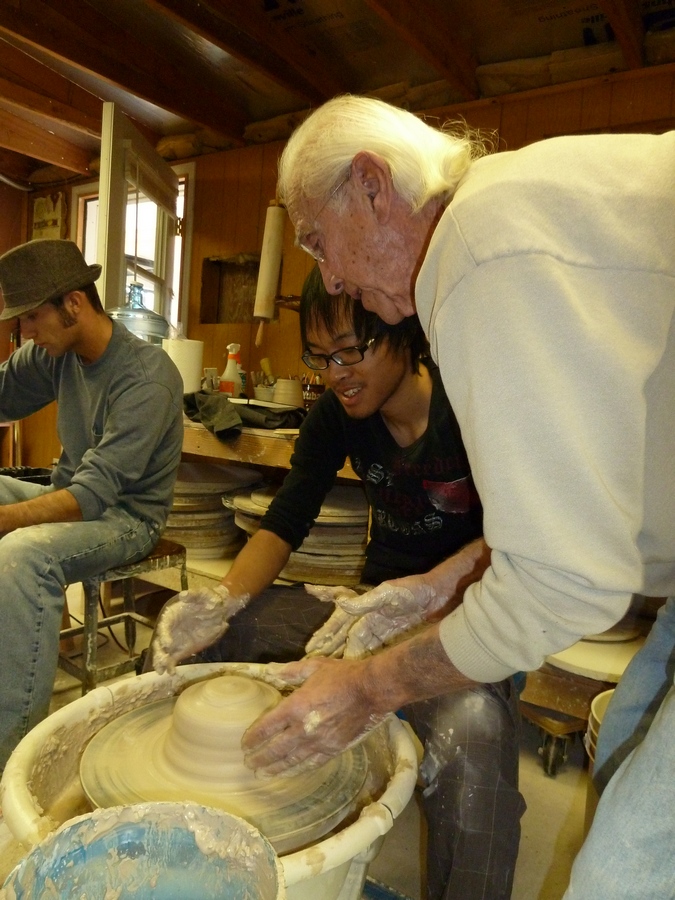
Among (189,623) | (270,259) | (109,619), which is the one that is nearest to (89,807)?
(189,623)

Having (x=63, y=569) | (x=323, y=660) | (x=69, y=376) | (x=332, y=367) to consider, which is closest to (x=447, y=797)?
→ (x=323, y=660)

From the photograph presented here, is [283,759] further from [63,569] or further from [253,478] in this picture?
[253,478]

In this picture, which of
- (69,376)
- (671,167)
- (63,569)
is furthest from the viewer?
(69,376)

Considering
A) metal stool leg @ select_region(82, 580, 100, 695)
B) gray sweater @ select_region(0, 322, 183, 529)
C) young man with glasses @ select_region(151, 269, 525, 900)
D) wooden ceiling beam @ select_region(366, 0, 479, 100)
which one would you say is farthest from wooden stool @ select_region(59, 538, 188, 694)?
wooden ceiling beam @ select_region(366, 0, 479, 100)

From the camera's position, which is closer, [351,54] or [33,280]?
[33,280]

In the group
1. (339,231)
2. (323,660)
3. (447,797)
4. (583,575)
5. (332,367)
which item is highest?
(339,231)

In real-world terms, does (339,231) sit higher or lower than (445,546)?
higher

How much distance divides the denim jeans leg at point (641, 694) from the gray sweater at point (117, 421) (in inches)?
Answer: 60.1

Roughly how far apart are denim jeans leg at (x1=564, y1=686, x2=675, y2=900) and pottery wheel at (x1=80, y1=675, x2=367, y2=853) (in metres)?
0.41

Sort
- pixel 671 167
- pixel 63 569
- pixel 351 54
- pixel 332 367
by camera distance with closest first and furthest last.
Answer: pixel 671 167, pixel 332 367, pixel 63 569, pixel 351 54

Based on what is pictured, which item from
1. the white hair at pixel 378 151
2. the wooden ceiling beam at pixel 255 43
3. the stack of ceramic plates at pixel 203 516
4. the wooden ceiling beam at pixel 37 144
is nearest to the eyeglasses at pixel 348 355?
the white hair at pixel 378 151

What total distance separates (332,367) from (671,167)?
0.85m

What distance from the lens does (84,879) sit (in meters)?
0.56

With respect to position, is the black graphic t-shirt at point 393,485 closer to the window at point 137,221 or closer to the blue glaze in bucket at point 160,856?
the blue glaze in bucket at point 160,856
